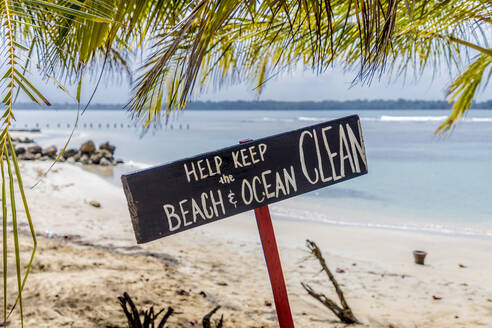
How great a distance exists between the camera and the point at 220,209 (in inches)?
69.6

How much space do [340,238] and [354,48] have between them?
5.23m

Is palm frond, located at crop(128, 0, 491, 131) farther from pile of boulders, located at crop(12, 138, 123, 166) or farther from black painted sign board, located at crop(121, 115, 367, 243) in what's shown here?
pile of boulders, located at crop(12, 138, 123, 166)

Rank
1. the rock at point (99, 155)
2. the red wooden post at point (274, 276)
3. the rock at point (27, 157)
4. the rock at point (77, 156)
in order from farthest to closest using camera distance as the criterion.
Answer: the rock at point (77, 156)
the rock at point (99, 155)
the rock at point (27, 157)
the red wooden post at point (274, 276)

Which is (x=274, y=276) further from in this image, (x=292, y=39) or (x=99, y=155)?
(x=99, y=155)

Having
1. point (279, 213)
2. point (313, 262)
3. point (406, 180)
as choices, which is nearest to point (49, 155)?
point (279, 213)

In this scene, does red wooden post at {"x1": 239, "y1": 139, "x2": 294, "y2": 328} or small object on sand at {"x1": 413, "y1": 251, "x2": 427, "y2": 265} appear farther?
small object on sand at {"x1": 413, "y1": 251, "x2": 427, "y2": 265}

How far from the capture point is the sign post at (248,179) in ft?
5.52

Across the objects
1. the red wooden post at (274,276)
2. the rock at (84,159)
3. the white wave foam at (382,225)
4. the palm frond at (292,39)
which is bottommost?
the white wave foam at (382,225)

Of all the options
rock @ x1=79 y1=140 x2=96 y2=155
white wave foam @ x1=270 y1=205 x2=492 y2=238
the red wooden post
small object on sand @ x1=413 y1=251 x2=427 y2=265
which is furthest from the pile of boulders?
the red wooden post

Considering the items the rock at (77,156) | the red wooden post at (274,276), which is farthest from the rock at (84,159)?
the red wooden post at (274,276)

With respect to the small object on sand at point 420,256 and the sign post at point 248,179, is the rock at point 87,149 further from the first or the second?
the sign post at point 248,179

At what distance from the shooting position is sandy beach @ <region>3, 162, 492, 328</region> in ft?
11.5

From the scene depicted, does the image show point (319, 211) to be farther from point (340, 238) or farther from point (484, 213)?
point (484, 213)

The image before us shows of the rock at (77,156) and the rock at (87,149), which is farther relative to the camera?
the rock at (87,149)
